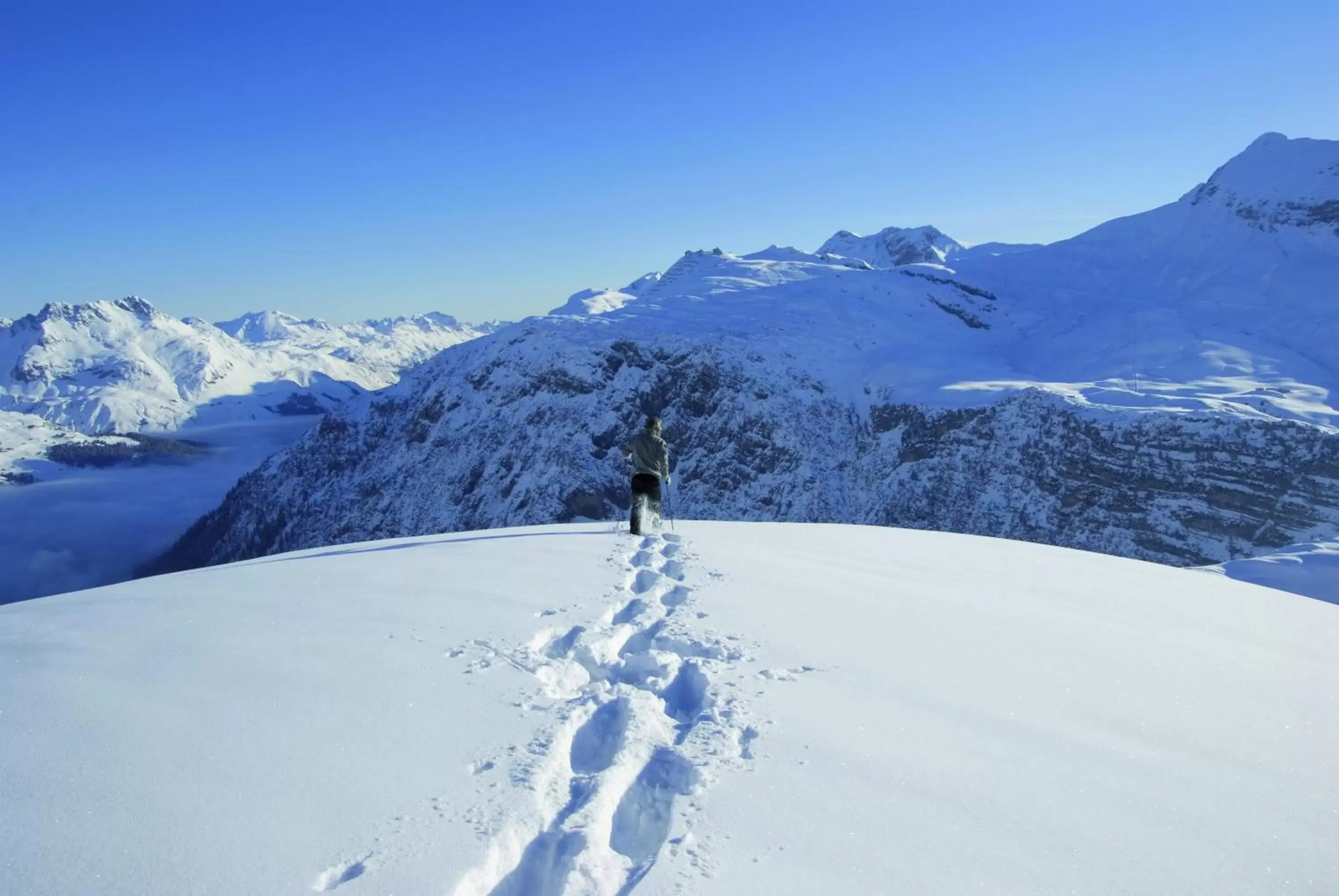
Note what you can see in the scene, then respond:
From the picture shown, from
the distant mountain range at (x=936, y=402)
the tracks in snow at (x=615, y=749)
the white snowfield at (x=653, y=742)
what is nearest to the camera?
the white snowfield at (x=653, y=742)

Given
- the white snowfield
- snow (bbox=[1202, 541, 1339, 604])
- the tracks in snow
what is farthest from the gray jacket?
snow (bbox=[1202, 541, 1339, 604])

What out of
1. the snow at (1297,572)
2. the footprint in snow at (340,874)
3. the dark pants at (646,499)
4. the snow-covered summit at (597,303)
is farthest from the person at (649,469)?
the snow-covered summit at (597,303)

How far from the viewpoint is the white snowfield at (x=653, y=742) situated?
146 inches

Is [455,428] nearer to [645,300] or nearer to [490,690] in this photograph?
[645,300]

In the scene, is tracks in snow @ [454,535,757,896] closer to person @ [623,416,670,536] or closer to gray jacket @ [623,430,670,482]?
person @ [623,416,670,536]

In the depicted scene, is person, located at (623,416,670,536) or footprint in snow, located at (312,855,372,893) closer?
footprint in snow, located at (312,855,372,893)

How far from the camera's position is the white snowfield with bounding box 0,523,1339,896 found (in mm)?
3707

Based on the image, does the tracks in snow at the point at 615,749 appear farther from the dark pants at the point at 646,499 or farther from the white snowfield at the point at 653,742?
the dark pants at the point at 646,499

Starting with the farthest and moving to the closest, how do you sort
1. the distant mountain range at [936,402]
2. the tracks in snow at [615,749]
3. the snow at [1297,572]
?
1. the distant mountain range at [936,402]
2. the snow at [1297,572]
3. the tracks in snow at [615,749]

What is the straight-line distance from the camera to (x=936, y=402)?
7425cm

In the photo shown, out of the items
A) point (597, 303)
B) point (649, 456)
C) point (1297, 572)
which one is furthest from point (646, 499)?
point (597, 303)

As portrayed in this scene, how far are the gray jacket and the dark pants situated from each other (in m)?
0.13

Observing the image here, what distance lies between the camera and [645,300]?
11794 cm

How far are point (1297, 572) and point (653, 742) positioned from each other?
71.7ft
